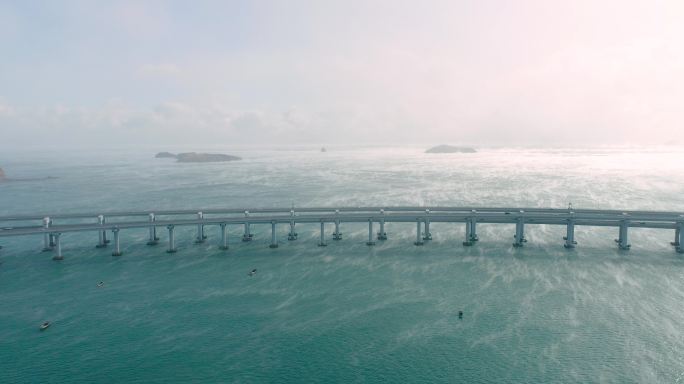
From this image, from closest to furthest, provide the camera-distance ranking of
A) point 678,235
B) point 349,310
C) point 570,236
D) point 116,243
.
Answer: point 349,310 → point 116,243 → point 678,235 → point 570,236

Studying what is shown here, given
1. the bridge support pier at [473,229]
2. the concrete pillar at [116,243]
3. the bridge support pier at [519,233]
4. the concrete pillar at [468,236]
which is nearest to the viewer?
the concrete pillar at [116,243]

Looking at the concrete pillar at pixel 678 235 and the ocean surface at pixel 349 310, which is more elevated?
the concrete pillar at pixel 678 235

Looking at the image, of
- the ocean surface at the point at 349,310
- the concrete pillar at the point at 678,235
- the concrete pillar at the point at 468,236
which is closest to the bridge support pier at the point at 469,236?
the concrete pillar at the point at 468,236

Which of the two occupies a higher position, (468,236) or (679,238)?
(679,238)

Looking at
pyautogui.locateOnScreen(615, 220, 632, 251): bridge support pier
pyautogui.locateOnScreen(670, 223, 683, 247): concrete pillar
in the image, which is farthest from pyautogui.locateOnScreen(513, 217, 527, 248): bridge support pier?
pyautogui.locateOnScreen(670, 223, 683, 247): concrete pillar

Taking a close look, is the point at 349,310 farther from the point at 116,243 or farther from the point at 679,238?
the point at 679,238

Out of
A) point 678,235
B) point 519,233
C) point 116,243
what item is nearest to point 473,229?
point 519,233

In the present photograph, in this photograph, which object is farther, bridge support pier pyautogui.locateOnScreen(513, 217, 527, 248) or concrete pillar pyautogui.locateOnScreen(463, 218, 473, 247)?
concrete pillar pyautogui.locateOnScreen(463, 218, 473, 247)

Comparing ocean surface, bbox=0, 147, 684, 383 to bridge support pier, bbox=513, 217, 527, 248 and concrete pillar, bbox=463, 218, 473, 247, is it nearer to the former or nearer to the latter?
bridge support pier, bbox=513, 217, 527, 248

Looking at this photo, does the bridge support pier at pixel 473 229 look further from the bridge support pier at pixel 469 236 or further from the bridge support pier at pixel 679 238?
the bridge support pier at pixel 679 238
